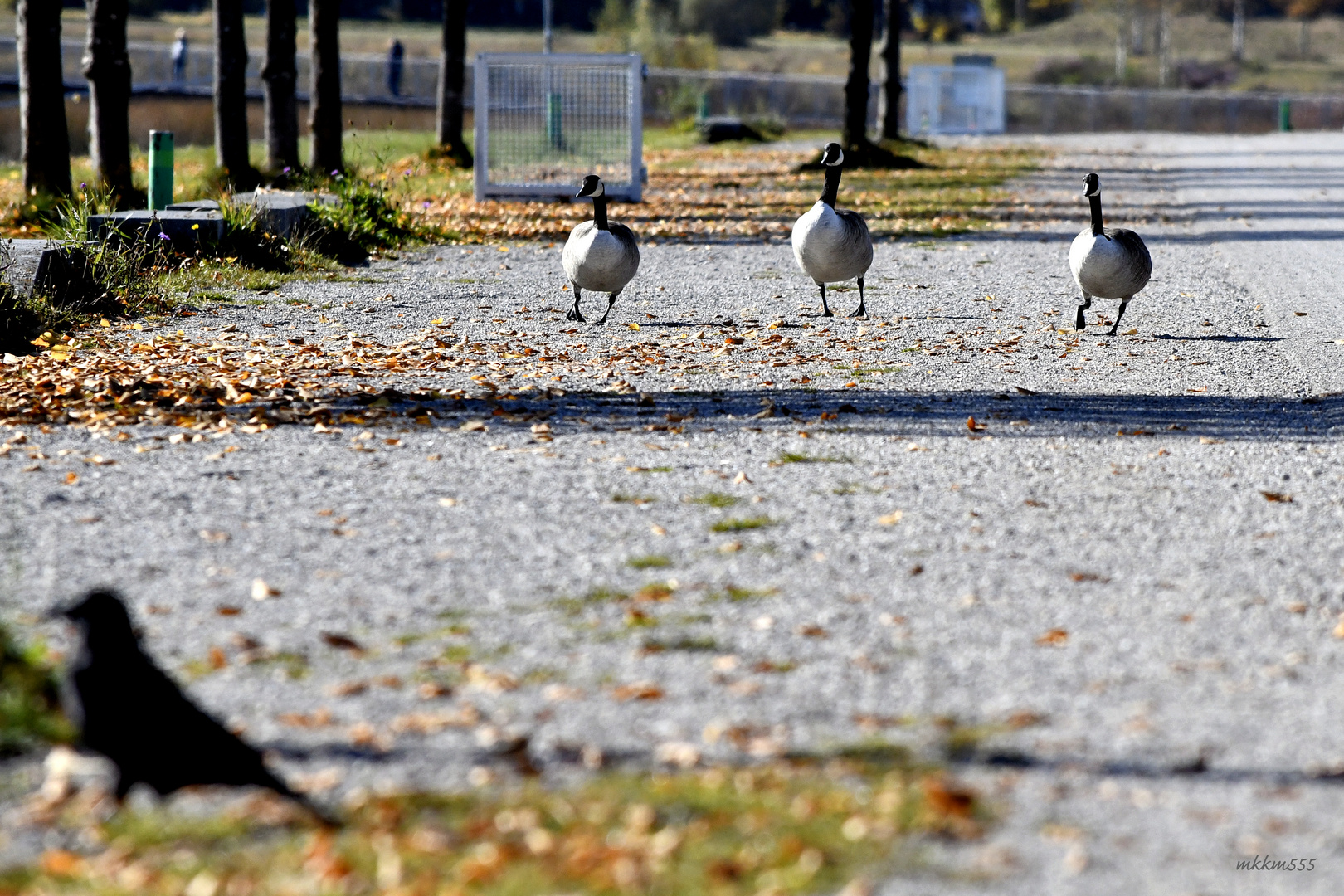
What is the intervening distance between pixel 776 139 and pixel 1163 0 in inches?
2363

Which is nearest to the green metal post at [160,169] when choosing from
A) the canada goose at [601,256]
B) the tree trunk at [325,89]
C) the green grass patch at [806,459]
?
the tree trunk at [325,89]

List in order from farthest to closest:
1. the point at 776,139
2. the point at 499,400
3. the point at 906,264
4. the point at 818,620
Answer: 1. the point at 776,139
2. the point at 906,264
3. the point at 499,400
4. the point at 818,620

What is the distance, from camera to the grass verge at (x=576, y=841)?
9.75 feet

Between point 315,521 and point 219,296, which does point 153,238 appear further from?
point 315,521

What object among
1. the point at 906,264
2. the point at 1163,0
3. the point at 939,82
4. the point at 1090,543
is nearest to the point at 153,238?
the point at 906,264

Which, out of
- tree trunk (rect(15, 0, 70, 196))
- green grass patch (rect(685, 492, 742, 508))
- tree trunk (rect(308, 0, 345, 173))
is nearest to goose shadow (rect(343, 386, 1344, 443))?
green grass patch (rect(685, 492, 742, 508))

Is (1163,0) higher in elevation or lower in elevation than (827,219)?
higher

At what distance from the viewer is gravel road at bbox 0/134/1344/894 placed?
349 cm

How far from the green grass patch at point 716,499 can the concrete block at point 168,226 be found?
7.04m

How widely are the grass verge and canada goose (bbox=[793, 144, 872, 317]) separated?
23.4 ft

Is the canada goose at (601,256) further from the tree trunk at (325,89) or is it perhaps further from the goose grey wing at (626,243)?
the tree trunk at (325,89)

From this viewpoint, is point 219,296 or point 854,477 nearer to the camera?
point 854,477

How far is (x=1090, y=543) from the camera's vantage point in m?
5.20

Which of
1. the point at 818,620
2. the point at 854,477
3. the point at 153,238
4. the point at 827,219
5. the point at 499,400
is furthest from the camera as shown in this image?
the point at 153,238
